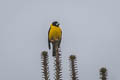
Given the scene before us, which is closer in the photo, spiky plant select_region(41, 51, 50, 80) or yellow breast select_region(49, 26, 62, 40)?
spiky plant select_region(41, 51, 50, 80)

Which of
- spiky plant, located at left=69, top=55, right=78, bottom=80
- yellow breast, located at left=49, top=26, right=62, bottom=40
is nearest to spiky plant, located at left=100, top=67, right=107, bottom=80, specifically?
spiky plant, located at left=69, top=55, right=78, bottom=80

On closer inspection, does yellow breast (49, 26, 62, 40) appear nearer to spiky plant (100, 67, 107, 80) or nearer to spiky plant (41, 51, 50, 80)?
spiky plant (41, 51, 50, 80)

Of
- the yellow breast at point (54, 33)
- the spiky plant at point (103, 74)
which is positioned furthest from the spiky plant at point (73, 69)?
the yellow breast at point (54, 33)

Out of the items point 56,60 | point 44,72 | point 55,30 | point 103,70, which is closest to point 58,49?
point 56,60

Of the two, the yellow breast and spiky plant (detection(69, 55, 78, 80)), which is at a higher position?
the yellow breast

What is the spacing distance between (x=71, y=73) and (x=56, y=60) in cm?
49

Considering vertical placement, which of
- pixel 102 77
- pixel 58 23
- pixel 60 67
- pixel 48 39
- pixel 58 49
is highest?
pixel 58 23

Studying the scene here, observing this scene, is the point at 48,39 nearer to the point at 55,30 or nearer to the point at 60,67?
the point at 55,30

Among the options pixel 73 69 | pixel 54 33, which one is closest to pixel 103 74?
pixel 73 69

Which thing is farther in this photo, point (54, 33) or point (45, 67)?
point (54, 33)

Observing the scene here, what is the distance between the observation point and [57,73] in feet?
9.91

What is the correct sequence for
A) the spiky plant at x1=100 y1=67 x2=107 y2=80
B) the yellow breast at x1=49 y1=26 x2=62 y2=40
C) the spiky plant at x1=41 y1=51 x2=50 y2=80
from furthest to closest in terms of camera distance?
the yellow breast at x1=49 y1=26 x2=62 y2=40 < the spiky plant at x1=41 y1=51 x2=50 y2=80 < the spiky plant at x1=100 y1=67 x2=107 y2=80

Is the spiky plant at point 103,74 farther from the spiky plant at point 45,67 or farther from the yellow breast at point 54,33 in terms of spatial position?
the yellow breast at point 54,33

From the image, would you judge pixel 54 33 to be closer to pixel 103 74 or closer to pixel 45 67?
pixel 45 67
